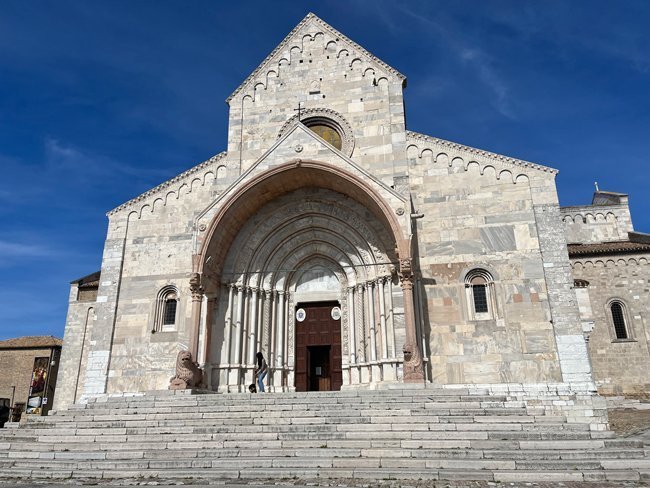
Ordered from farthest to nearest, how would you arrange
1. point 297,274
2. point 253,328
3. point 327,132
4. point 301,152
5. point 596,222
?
1. point 596,222
2. point 327,132
3. point 297,274
4. point 253,328
5. point 301,152

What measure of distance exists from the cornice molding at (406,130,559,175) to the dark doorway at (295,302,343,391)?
652 centimetres

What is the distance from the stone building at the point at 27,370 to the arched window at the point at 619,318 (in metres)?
33.5

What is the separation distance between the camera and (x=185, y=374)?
46.3 ft

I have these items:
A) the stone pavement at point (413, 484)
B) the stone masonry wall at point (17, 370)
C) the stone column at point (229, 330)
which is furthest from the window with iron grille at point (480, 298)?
the stone masonry wall at point (17, 370)

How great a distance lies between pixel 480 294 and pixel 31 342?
3247 cm

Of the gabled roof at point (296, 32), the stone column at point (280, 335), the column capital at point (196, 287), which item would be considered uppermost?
the gabled roof at point (296, 32)

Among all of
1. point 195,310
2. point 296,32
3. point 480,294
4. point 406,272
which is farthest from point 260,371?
point 296,32

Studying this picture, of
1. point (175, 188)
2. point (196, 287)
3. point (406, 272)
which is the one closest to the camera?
point (406, 272)

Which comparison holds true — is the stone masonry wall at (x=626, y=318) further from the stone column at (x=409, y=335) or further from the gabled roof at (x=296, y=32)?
the gabled roof at (x=296, y=32)

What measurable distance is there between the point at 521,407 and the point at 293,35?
52.8ft

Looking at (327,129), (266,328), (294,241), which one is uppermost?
(327,129)

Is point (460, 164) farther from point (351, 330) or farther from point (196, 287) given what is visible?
point (196, 287)

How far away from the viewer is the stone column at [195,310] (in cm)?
1514

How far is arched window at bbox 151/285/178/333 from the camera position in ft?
54.0
